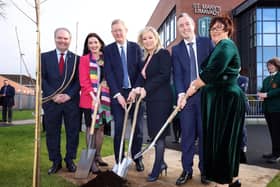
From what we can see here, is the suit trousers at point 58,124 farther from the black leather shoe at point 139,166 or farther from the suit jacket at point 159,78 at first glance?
the suit jacket at point 159,78

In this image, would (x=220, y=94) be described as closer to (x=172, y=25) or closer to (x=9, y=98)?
(x=9, y=98)

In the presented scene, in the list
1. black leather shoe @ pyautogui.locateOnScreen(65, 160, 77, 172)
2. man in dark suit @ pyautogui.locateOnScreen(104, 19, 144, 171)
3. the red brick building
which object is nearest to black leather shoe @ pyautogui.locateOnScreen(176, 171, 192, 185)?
man in dark suit @ pyautogui.locateOnScreen(104, 19, 144, 171)

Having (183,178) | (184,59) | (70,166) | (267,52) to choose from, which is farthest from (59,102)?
(267,52)

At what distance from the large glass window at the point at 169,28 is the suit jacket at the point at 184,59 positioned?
27.1 meters

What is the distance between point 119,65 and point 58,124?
1.17m

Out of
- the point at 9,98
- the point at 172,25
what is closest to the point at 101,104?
the point at 9,98

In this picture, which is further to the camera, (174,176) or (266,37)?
(266,37)

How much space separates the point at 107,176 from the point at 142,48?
1803mm

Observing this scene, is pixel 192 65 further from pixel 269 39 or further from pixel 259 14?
pixel 269 39

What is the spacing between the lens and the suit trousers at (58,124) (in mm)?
4547

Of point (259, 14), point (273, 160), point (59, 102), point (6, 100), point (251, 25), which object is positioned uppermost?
point (259, 14)

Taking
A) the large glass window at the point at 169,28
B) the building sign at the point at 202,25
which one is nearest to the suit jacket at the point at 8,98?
the building sign at the point at 202,25

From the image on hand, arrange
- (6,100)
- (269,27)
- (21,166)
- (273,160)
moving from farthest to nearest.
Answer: (269,27) → (6,100) → (273,160) → (21,166)

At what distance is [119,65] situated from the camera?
4.36m
